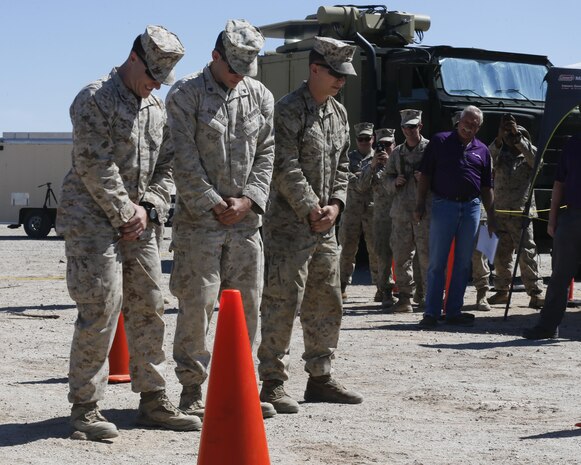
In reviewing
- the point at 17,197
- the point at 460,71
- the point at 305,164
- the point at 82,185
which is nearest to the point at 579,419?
the point at 305,164

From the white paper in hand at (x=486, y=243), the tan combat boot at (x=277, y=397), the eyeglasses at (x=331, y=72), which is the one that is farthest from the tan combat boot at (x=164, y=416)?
the white paper in hand at (x=486, y=243)

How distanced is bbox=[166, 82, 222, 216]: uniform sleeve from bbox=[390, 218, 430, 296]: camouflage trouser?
229 inches

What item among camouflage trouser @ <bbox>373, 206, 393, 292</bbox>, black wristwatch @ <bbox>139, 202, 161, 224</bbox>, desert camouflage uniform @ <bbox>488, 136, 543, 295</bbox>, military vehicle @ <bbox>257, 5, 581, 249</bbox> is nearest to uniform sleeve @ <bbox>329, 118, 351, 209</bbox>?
black wristwatch @ <bbox>139, 202, 161, 224</bbox>

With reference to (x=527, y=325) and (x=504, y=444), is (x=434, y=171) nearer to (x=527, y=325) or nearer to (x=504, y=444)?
(x=527, y=325)

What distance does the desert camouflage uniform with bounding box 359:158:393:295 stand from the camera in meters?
12.4

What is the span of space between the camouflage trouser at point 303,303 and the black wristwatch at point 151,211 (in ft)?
2.90

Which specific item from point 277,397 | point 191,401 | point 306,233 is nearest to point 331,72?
point 306,233

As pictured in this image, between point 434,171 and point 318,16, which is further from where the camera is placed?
point 318,16

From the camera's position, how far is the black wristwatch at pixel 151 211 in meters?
5.99

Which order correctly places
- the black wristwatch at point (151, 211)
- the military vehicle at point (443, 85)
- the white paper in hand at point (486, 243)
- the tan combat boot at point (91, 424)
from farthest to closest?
1. the military vehicle at point (443, 85)
2. the white paper in hand at point (486, 243)
3. the black wristwatch at point (151, 211)
4. the tan combat boot at point (91, 424)

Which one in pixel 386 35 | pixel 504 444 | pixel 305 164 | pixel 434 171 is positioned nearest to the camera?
pixel 504 444

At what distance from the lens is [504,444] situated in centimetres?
577

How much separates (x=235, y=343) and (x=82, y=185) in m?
1.29

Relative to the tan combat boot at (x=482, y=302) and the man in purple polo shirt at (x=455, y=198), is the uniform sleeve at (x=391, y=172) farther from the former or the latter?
the tan combat boot at (x=482, y=302)
